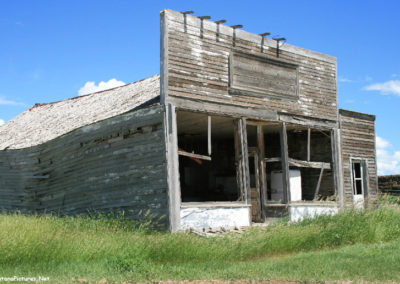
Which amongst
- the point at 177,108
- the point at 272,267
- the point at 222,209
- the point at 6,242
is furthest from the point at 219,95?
the point at 6,242

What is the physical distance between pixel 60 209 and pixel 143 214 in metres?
4.60

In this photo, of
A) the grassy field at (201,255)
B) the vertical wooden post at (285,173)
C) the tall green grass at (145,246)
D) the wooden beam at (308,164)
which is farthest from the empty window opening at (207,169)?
the grassy field at (201,255)

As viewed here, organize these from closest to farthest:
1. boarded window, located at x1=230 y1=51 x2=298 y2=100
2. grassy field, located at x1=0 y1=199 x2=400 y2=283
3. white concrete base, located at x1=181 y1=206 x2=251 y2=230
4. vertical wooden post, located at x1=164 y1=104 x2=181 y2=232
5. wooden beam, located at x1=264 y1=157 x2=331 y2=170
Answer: grassy field, located at x1=0 y1=199 x2=400 y2=283, vertical wooden post, located at x1=164 y1=104 x2=181 y2=232, white concrete base, located at x1=181 y1=206 x2=251 y2=230, boarded window, located at x1=230 y1=51 x2=298 y2=100, wooden beam, located at x1=264 y1=157 x2=331 y2=170

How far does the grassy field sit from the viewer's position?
810 cm

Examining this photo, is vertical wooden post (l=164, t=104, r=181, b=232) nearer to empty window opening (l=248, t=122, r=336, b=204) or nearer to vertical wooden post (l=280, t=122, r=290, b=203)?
vertical wooden post (l=280, t=122, r=290, b=203)

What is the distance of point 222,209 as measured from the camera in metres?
13.7

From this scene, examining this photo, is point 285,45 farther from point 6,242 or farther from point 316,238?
point 6,242

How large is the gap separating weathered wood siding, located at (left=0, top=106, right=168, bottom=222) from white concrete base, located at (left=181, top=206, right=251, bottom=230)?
2.14 ft

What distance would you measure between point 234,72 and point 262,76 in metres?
1.24

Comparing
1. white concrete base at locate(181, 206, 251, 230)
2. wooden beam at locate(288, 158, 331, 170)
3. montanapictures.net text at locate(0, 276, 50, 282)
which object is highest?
wooden beam at locate(288, 158, 331, 170)

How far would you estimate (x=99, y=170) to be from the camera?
1483 centimetres

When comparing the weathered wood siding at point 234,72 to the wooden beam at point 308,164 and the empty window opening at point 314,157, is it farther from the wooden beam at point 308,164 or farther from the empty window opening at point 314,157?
the wooden beam at point 308,164

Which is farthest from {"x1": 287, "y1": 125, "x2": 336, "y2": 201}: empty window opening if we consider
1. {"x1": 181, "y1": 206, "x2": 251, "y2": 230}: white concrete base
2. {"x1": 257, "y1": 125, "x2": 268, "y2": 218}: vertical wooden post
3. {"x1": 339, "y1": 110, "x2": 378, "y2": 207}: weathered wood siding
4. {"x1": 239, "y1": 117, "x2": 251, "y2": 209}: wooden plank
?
{"x1": 181, "y1": 206, "x2": 251, "y2": 230}: white concrete base

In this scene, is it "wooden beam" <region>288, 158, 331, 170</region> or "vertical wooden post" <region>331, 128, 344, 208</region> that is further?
"vertical wooden post" <region>331, 128, 344, 208</region>
